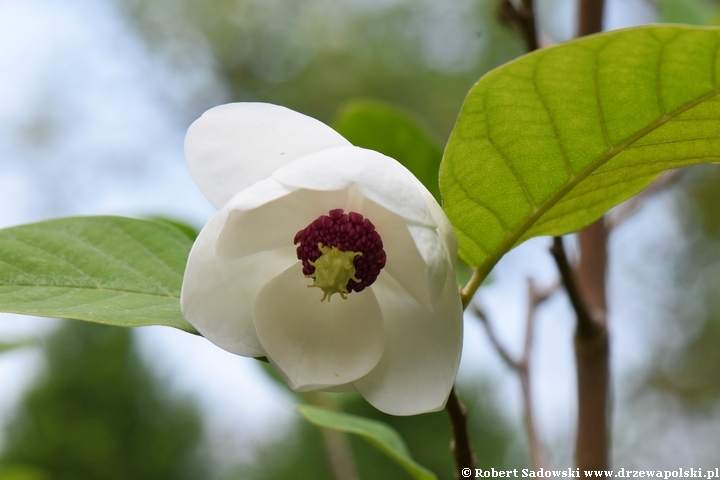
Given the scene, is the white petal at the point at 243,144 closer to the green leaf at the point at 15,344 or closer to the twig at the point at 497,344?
the twig at the point at 497,344

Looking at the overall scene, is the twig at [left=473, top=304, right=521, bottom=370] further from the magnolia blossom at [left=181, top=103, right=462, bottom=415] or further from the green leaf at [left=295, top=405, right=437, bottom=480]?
the magnolia blossom at [left=181, top=103, right=462, bottom=415]

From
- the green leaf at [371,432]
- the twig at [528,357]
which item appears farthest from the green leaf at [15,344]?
the twig at [528,357]

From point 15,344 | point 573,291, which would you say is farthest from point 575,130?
point 15,344

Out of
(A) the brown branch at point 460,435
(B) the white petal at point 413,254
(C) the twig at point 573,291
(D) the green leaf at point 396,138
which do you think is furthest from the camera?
(D) the green leaf at point 396,138

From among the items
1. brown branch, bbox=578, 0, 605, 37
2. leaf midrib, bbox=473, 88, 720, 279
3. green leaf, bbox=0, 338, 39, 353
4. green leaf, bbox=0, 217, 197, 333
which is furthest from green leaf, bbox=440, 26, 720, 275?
green leaf, bbox=0, 338, 39, 353

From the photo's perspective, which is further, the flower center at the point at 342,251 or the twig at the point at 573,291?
the twig at the point at 573,291

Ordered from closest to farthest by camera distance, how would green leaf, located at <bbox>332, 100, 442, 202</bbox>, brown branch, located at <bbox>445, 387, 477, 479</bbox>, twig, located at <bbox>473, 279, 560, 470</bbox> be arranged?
brown branch, located at <bbox>445, 387, 477, 479</bbox> < twig, located at <bbox>473, 279, 560, 470</bbox> < green leaf, located at <bbox>332, 100, 442, 202</bbox>
